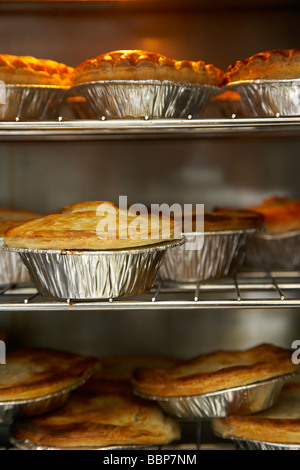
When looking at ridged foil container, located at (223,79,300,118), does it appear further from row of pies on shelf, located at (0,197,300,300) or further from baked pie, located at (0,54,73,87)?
baked pie, located at (0,54,73,87)

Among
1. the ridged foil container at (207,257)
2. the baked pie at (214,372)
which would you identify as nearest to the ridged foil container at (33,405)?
the baked pie at (214,372)

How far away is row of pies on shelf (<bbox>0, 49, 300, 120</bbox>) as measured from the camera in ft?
5.13

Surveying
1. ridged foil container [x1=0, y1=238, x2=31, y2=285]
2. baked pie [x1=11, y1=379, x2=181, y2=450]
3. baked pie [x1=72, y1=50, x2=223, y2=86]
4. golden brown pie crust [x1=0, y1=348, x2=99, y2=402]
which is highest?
baked pie [x1=72, y1=50, x2=223, y2=86]

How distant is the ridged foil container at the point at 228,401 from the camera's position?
167 centimetres

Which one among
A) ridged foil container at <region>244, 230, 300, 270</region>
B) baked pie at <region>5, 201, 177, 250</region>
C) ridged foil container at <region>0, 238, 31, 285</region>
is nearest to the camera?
baked pie at <region>5, 201, 177, 250</region>

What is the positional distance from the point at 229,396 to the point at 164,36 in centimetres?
120

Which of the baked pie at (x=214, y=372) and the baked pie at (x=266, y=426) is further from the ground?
the baked pie at (x=214, y=372)

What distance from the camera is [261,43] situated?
6.86 feet

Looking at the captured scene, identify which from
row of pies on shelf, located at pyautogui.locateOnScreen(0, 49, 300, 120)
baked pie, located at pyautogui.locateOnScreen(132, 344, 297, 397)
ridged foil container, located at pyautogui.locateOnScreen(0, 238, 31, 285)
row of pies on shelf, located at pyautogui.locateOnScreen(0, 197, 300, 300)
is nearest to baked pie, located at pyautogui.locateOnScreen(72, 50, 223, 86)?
row of pies on shelf, located at pyautogui.locateOnScreen(0, 49, 300, 120)

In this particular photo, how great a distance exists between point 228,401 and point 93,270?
547 millimetres

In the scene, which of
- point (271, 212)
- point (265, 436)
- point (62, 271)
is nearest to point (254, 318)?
point (271, 212)

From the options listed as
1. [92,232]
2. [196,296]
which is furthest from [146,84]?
[196,296]

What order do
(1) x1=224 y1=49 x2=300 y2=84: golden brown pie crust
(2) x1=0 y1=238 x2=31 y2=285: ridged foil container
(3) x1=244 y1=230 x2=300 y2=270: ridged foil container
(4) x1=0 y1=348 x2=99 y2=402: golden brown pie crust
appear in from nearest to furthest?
(1) x1=224 y1=49 x2=300 y2=84: golden brown pie crust < (4) x1=0 y1=348 x2=99 y2=402: golden brown pie crust < (2) x1=0 y1=238 x2=31 y2=285: ridged foil container < (3) x1=244 y1=230 x2=300 y2=270: ridged foil container

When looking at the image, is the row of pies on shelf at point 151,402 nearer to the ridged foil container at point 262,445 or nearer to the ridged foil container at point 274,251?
the ridged foil container at point 262,445
